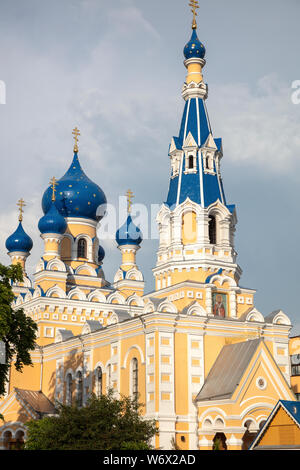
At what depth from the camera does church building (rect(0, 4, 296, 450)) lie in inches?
876

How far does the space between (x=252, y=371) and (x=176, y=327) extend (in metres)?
3.17

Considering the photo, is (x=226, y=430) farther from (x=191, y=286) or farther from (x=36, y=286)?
(x=36, y=286)

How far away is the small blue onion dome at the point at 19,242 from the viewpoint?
1516 inches

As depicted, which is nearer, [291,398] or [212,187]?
[291,398]

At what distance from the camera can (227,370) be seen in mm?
22938

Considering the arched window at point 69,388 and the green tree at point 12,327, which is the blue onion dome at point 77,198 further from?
the green tree at point 12,327

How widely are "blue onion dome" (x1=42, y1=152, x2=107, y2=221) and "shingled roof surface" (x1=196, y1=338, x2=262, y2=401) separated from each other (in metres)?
14.2

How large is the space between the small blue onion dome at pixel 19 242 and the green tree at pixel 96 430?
20106 mm

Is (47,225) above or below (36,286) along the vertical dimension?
above

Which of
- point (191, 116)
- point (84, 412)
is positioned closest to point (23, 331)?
point (84, 412)

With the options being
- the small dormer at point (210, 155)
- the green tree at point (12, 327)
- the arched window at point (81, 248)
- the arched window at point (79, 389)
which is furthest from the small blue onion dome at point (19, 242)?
the green tree at point (12, 327)

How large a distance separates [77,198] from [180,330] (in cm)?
1388

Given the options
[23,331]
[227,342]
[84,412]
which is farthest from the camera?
[227,342]

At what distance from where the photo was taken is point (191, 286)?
25.3 metres
